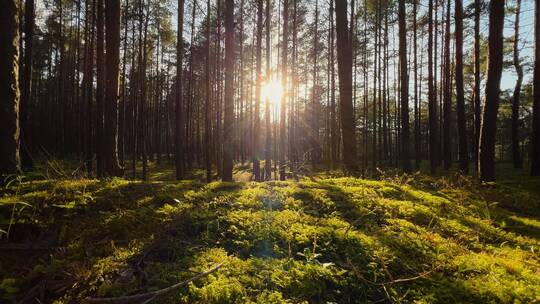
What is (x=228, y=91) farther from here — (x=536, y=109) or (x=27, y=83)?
(x=536, y=109)

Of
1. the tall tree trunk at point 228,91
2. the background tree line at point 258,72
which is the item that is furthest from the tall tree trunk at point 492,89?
the tall tree trunk at point 228,91

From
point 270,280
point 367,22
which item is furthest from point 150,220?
point 367,22

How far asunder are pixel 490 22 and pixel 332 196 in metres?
8.74

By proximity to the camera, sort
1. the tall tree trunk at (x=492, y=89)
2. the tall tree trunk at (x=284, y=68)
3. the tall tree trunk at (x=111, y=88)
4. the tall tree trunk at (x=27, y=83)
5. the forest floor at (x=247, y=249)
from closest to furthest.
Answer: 1. the forest floor at (x=247, y=249)
2. the tall tree trunk at (x=111, y=88)
3. the tall tree trunk at (x=492, y=89)
4. the tall tree trunk at (x=27, y=83)
5. the tall tree trunk at (x=284, y=68)

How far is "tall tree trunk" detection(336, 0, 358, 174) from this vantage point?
945 cm

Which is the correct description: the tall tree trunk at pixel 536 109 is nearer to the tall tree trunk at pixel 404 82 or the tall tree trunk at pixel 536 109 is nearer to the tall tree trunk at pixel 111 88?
the tall tree trunk at pixel 404 82

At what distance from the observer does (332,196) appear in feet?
18.0

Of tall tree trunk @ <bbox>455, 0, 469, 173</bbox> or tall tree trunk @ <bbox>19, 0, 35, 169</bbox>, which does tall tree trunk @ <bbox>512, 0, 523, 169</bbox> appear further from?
tall tree trunk @ <bbox>19, 0, 35, 169</bbox>

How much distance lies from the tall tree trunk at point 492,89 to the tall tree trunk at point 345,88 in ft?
13.9

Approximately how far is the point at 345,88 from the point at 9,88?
25.5 feet

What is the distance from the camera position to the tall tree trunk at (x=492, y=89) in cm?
979

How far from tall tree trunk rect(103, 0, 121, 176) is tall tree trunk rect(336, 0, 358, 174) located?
616 centimetres

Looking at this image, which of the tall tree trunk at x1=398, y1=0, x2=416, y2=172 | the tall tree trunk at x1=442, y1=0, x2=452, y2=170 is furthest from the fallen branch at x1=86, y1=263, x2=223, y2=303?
the tall tree trunk at x1=442, y1=0, x2=452, y2=170

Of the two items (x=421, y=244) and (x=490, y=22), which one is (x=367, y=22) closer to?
(x=490, y=22)
